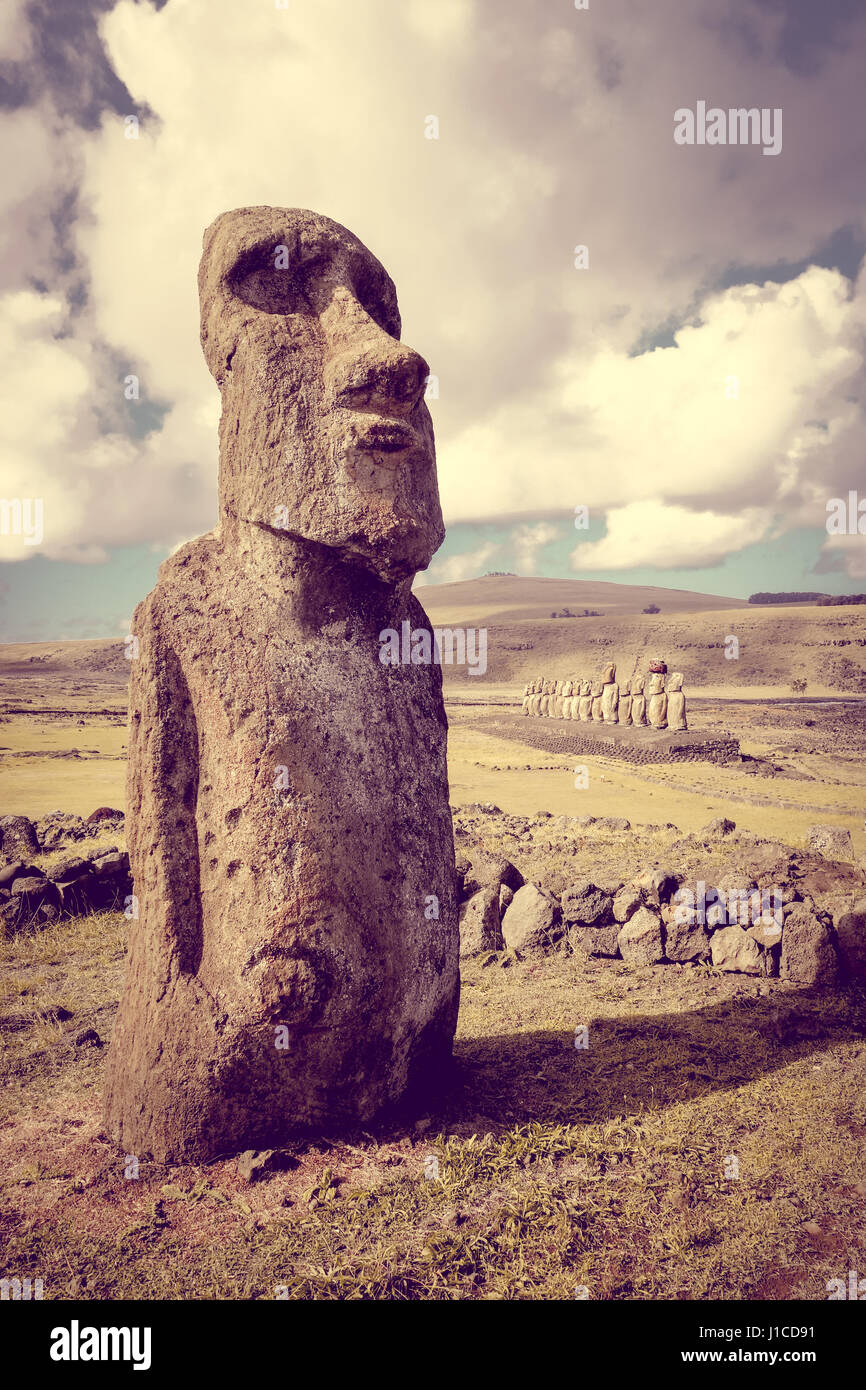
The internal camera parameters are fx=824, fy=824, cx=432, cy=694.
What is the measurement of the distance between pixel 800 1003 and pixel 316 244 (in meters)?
5.44

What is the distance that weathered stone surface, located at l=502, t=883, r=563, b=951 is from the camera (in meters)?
6.88

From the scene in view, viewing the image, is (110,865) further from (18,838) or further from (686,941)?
(686,941)

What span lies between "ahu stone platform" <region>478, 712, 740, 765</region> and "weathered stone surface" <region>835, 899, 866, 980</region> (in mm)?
15346

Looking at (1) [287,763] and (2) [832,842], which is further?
(2) [832,842]

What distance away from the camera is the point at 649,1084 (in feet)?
14.5

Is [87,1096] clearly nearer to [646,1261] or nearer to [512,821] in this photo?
[646,1261]

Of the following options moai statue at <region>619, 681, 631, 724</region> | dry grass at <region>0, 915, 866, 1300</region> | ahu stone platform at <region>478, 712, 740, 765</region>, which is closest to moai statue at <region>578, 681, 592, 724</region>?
ahu stone platform at <region>478, 712, 740, 765</region>

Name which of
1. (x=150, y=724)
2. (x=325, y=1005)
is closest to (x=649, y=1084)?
(x=325, y=1005)

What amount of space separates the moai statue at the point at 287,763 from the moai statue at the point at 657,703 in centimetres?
2241

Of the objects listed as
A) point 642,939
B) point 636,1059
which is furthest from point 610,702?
point 636,1059

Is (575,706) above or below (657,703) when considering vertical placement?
below

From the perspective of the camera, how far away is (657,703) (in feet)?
83.5

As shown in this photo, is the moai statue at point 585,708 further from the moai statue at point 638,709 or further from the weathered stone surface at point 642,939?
the weathered stone surface at point 642,939

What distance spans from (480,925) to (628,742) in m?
16.7
